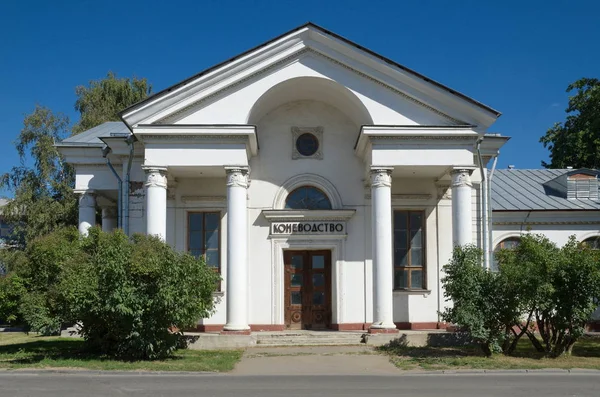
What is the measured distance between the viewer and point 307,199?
20531mm

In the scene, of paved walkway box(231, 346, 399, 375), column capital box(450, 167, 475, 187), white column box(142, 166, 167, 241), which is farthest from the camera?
column capital box(450, 167, 475, 187)

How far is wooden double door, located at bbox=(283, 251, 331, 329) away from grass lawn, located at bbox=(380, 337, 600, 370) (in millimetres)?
3628

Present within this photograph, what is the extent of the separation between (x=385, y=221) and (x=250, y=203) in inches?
182

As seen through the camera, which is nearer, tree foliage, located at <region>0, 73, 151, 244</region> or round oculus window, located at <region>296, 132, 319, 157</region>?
round oculus window, located at <region>296, 132, 319, 157</region>

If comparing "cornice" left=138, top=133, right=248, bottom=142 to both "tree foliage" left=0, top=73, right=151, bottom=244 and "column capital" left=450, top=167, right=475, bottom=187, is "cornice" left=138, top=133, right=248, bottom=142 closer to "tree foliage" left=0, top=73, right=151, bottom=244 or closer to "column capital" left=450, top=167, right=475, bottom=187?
"column capital" left=450, top=167, right=475, bottom=187

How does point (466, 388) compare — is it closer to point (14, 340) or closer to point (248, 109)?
point (248, 109)

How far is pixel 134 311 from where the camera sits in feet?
46.5

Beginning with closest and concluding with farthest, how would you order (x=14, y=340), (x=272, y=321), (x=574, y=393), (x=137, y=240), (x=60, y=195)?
(x=574, y=393) → (x=137, y=240) → (x=272, y=321) → (x=14, y=340) → (x=60, y=195)

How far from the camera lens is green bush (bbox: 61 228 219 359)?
1408 centimetres

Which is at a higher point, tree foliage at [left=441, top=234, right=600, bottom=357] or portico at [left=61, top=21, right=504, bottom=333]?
portico at [left=61, top=21, right=504, bottom=333]

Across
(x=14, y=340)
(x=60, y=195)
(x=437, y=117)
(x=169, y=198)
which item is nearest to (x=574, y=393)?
(x=437, y=117)

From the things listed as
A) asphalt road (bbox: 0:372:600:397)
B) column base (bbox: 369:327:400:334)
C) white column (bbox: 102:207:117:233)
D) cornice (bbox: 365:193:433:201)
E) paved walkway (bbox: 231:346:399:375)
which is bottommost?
paved walkway (bbox: 231:346:399:375)

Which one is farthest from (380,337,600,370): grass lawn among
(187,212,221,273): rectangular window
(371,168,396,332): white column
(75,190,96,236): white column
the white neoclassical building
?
(75,190,96,236): white column

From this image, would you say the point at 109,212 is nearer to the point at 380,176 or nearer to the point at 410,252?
the point at 380,176
